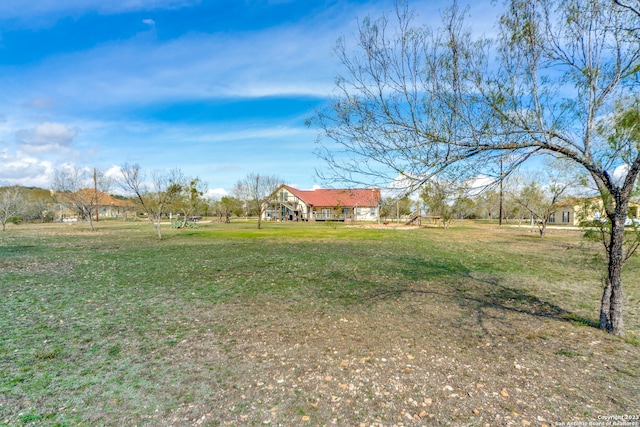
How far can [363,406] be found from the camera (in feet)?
11.5

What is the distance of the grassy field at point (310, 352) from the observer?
3.42 meters

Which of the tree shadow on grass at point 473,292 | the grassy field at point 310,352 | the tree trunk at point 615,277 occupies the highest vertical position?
the tree trunk at point 615,277

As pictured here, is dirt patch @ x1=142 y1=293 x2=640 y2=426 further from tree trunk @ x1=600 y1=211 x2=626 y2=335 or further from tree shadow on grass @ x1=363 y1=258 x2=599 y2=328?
tree shadow on grass @ x1=363 y1=258 x2=599 y2=328

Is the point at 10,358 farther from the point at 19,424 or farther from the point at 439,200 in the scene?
the point at 439,200

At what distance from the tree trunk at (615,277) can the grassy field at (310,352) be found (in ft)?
0.93

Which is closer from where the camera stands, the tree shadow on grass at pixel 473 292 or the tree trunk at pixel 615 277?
the tree trunk at pixel 615 277

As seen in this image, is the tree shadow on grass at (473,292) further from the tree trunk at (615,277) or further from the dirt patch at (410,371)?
the dirt patch at (410,371)

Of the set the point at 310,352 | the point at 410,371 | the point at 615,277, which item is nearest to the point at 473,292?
the point at 615,277

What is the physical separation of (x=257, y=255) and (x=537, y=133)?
12.7 m

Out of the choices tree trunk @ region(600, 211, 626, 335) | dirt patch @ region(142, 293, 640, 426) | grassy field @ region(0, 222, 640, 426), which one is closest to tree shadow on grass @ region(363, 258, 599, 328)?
grassy field @ region(0, 222, 640, 426)

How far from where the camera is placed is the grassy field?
11.2 ft

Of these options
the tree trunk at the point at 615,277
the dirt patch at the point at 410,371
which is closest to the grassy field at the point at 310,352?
the dirt patch at the point at 410,371

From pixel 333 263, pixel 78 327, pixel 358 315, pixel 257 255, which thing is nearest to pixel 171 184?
pixel 257 255

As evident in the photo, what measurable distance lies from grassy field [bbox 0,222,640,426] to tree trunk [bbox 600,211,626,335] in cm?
28
